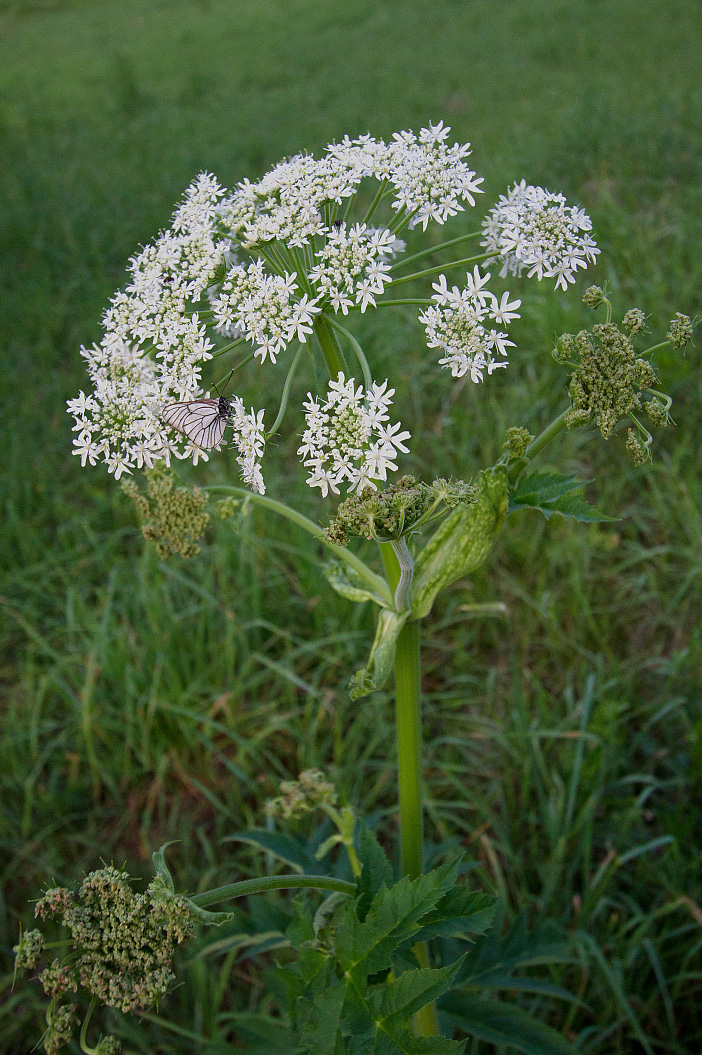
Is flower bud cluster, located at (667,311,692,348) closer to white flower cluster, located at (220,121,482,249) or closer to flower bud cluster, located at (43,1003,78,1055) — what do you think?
white flower cluster, located at (220,121,482,249)

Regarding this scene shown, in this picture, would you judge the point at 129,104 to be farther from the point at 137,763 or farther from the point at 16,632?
the point at 137,763

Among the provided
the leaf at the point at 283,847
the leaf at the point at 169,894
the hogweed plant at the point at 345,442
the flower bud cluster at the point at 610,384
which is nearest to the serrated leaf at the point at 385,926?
the hogweed plant at the point at 345,442

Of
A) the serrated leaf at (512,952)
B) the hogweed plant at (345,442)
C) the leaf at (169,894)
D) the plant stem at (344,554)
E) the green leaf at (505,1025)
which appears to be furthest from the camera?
the serrated leaf at (512,952)

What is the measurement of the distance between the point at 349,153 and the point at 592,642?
2.67m

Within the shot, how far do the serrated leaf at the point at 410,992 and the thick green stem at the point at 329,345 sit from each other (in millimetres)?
1438

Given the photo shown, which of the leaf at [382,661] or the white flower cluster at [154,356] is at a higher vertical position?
the white flower cluster at [154,356]

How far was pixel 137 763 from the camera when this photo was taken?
379 centimetres

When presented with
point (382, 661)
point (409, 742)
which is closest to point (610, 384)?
point (382, 661)

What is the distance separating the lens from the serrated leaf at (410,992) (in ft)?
5.82

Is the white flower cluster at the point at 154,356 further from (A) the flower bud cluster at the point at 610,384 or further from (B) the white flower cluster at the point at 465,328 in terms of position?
(A) the flower bud cluster at the point at 610,384

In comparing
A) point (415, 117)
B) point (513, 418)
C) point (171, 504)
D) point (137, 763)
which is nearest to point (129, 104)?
point (415, 117)

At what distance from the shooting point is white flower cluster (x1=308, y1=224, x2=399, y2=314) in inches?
71.3

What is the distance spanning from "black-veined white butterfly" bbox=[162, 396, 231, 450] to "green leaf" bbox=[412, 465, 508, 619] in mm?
648

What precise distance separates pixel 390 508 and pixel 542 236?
0.81 meters
